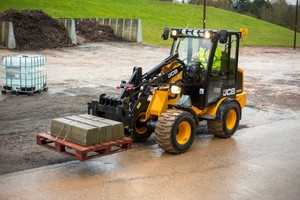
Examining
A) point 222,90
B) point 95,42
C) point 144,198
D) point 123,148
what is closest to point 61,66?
point 95,42

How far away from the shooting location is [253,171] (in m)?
7.01

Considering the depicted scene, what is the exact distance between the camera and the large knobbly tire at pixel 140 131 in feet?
26.8

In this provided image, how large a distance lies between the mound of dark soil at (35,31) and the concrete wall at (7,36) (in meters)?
0.44

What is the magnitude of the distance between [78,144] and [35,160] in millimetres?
1380

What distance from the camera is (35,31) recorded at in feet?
89.1

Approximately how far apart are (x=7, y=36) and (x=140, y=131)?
19697 mm

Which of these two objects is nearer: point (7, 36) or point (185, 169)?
point (185, 169)

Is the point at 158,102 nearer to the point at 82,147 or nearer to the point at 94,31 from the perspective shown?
the point at 82,147

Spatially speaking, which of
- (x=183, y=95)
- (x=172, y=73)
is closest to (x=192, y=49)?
(x=172, y=73)

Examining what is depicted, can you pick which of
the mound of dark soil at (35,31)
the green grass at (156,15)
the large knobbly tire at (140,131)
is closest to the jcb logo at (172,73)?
the large knobbly tire at (140,131)

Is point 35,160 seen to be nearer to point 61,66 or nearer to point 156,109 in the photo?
point 156,109

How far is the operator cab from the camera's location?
8500mm

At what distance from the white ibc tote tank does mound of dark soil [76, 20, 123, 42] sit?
18.9m

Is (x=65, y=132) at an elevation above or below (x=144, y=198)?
above
